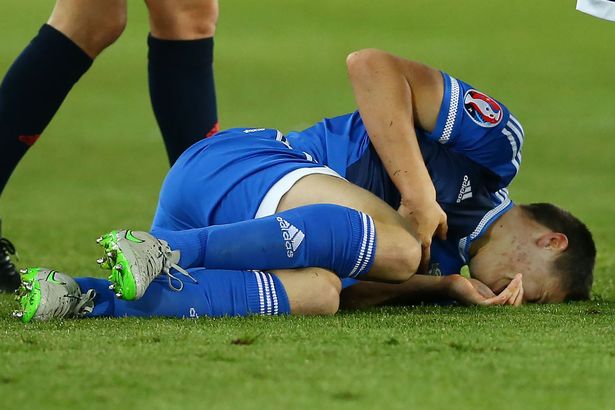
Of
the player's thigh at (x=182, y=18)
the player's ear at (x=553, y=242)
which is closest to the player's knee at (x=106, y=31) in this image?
the player's thigh at (x=182, y=18)

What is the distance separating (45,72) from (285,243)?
0.93 meters

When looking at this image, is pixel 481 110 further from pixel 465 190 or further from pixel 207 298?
pixel 207 298

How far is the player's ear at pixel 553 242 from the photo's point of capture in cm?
265

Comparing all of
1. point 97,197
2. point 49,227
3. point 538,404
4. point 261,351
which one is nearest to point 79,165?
point 97,197

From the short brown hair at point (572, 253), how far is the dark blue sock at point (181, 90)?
1.01 meters

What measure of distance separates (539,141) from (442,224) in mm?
4569

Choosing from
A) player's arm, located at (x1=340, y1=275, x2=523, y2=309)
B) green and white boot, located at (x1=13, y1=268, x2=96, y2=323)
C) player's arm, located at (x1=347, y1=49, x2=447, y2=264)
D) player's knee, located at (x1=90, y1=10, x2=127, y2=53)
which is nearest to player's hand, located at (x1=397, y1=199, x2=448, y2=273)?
player's arm, located at (x1=347, y1=49, x2=447, y2=264)

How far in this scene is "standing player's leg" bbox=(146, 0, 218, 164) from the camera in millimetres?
3273

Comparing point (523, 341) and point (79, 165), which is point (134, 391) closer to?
point (523, 341)

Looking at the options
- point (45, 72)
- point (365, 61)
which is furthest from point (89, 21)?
point (365, 61)

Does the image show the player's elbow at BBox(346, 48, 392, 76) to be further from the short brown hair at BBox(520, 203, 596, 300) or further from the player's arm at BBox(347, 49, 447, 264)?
the short brown hair at BBox(520, 203, 596, 300)

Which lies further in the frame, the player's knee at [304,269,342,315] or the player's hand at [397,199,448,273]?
the player's hand at [397,199,448,273]

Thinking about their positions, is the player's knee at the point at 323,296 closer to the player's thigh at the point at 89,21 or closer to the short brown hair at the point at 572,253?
the short brown hair at the point at 572,253

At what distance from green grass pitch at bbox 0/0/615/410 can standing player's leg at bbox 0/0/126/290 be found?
0.46 m
